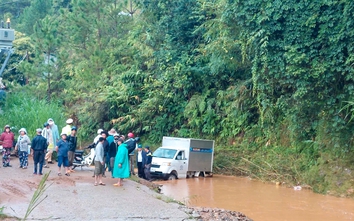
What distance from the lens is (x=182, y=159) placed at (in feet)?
79.1

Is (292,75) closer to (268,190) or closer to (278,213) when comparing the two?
(268,190)

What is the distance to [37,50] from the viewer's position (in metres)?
31.5

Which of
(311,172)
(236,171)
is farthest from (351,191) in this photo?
(236,171)

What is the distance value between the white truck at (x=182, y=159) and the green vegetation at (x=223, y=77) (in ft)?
4.96

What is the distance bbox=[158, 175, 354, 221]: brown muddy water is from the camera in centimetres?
1592

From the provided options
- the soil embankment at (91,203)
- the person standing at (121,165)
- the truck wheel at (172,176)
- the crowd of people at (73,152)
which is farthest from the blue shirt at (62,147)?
the truck wheel at (172,176)

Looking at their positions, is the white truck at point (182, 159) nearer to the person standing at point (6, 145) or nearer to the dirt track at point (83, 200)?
the dirt track at point (83, 200)

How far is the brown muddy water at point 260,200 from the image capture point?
15.9 meters

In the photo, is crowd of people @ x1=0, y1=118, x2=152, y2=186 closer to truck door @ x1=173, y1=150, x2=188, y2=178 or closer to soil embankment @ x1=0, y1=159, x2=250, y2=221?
A: soil embankment @ x1=0, y1=159, x2=250, y2=221

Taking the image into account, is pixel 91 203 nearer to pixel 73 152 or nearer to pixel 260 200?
pixel 73 152

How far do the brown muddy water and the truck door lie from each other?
0.46 meters

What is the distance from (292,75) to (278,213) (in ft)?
20.4

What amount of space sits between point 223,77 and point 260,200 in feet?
37.6

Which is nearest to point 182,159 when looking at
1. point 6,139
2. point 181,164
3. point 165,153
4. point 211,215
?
point 181,164
